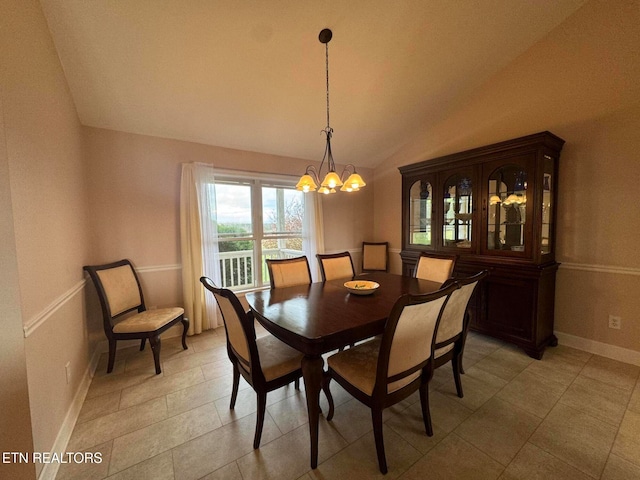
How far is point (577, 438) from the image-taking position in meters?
1.50

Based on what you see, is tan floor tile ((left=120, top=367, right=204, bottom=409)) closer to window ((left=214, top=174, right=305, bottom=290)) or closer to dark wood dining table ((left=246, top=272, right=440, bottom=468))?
dark wood dining table ((left=246, top=272, right=440, bottom=468))

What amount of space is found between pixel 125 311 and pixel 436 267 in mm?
3164

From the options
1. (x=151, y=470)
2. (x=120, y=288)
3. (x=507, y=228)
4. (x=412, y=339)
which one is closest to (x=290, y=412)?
(x=151, y=470)

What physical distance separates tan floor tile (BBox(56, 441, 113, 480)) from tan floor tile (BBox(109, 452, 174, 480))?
104mm

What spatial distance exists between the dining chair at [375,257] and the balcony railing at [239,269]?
1.70 meters

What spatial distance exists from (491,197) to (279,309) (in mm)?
2552

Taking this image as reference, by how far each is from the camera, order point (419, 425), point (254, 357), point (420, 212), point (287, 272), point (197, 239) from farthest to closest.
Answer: point (420, 212)
point (197, 239)
point (287, 272)
point (419, 425)
point (254, 357)

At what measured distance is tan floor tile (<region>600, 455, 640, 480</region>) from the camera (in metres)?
1.27

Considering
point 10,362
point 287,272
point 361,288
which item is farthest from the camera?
point 287,272

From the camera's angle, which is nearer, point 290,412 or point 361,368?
point 361,368

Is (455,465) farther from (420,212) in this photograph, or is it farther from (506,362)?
(420,212)

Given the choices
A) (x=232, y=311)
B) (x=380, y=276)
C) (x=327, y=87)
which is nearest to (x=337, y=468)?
(x=232, y=311)

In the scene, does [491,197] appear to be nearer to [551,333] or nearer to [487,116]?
[487,116]

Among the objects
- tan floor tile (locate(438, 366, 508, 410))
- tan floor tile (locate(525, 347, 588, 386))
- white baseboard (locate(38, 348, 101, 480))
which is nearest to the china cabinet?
A: tan floor tile (locate(525, 347, 588, 386))
